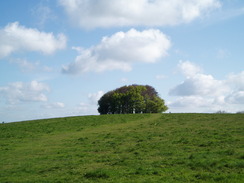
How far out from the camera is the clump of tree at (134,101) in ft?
258

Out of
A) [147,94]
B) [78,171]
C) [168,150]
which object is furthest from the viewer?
[147,94]

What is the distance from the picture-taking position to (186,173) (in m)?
12.0

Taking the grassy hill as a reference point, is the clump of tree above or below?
above

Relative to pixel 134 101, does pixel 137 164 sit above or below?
below

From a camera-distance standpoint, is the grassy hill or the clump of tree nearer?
the grassy hill

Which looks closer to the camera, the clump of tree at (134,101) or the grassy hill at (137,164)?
the grassy hill at (137,164)

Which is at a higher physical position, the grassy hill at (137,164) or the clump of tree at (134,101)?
the clump of tree at (134,101)

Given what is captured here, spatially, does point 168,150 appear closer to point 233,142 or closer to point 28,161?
point 233,142

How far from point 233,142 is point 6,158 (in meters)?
16.8

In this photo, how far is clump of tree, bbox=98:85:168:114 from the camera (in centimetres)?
7875

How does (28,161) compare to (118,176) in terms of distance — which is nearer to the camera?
(118,176)

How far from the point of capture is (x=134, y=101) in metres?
79.2


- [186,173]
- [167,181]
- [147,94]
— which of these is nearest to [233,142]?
[186,173]

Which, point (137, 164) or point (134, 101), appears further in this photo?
point (134, 101)
